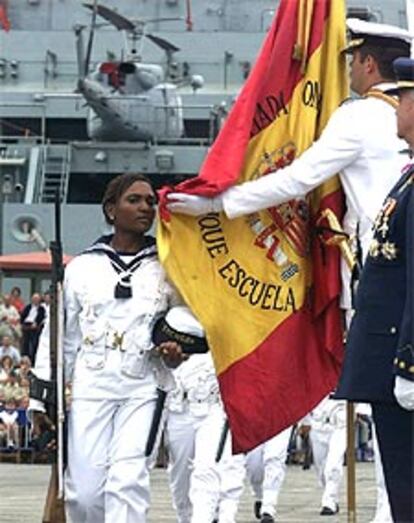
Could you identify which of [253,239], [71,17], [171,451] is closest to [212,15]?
[71,17]

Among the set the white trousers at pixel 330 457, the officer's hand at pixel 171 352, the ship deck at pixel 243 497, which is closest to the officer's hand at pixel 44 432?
the officer's hand at pixel 171 352

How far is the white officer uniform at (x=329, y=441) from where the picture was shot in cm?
1725

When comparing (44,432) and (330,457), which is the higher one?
(44,432)

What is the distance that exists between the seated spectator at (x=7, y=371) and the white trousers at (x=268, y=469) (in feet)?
31.2

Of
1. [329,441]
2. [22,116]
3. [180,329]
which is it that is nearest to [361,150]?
[180,329]

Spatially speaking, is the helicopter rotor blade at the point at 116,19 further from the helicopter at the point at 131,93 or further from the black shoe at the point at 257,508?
the black shoe at the point at 257,508

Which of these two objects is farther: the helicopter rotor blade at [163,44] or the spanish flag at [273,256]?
the helicopter rotor blade at [163,44]

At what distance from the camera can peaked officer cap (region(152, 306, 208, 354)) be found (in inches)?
372

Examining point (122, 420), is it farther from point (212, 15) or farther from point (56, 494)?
point (212, 15)

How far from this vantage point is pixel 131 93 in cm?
Answer: 4512

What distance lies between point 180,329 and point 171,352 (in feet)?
0.51

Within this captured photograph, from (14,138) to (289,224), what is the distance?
36887 mm

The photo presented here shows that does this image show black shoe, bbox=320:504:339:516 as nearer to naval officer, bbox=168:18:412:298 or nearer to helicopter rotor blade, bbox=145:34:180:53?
naval officer, bbox=168:18:412:298

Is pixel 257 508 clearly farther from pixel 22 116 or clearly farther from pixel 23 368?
pixel 22 116
